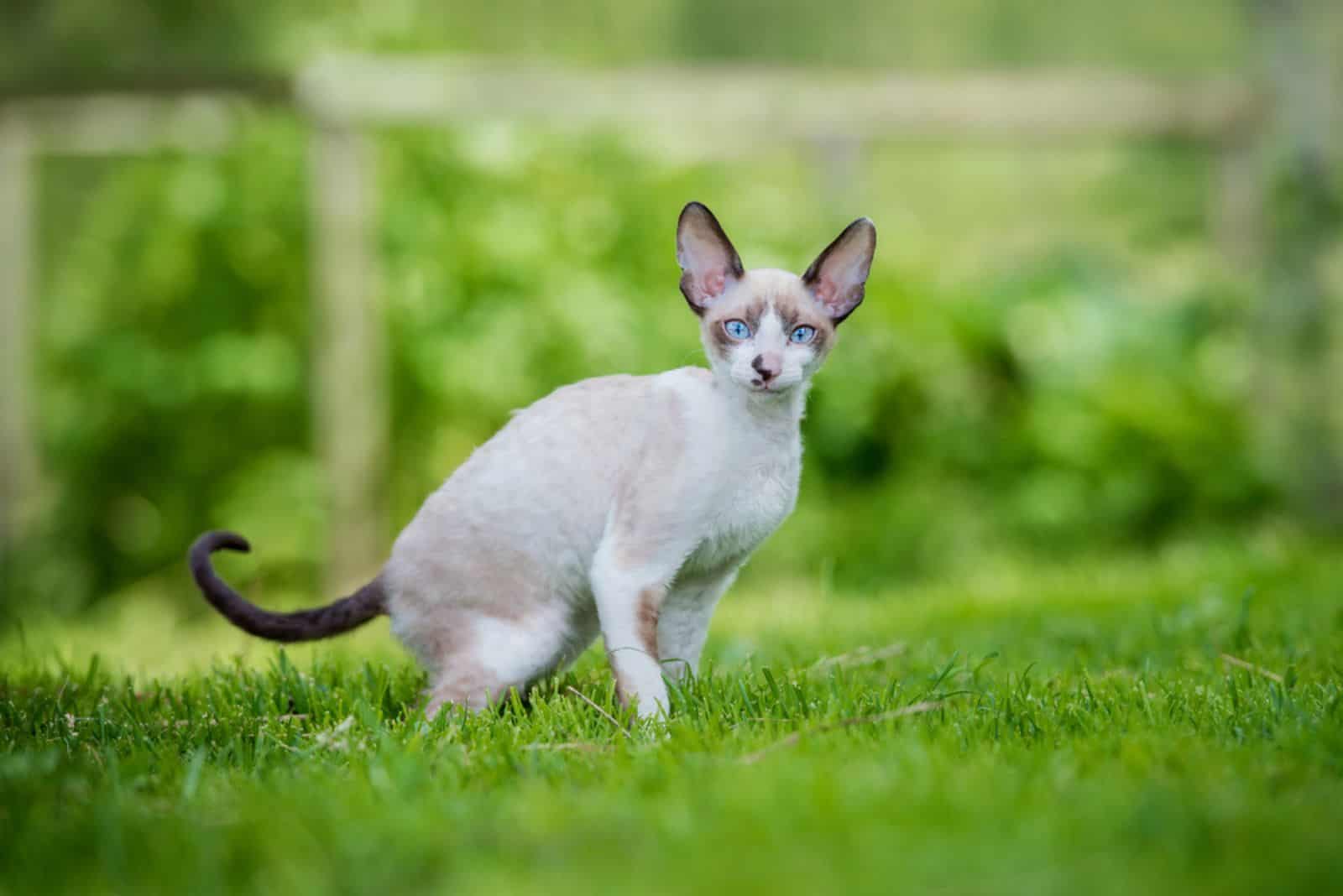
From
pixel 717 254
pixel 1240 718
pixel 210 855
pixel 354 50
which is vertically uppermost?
pixel 354 50

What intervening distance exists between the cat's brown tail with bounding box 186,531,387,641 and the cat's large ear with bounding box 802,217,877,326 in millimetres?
1127

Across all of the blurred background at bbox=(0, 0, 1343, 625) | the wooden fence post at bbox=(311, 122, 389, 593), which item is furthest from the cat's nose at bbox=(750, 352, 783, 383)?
the wooden fence post at bbox=(311, 122, 389, 593)

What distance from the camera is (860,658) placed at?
3494 millimetres

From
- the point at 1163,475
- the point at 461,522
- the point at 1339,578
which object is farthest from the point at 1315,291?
the point at 461,522

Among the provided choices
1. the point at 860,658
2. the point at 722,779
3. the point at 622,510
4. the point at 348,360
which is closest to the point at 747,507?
the point at 622,510

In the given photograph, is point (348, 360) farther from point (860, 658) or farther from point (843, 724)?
point (843, 724)

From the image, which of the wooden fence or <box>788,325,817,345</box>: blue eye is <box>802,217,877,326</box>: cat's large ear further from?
the wooden fence

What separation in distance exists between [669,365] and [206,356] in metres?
2.27

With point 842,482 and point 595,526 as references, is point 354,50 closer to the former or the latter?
point 842,482

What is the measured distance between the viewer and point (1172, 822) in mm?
1733

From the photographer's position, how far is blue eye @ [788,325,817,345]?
2693mm

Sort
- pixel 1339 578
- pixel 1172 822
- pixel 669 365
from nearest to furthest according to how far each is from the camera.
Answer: pixel 1172 822, pixel 1339 578, pixel 669 365

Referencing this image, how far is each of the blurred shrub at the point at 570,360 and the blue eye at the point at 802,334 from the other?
3468 millimetres

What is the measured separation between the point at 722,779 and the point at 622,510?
0.81 meters
